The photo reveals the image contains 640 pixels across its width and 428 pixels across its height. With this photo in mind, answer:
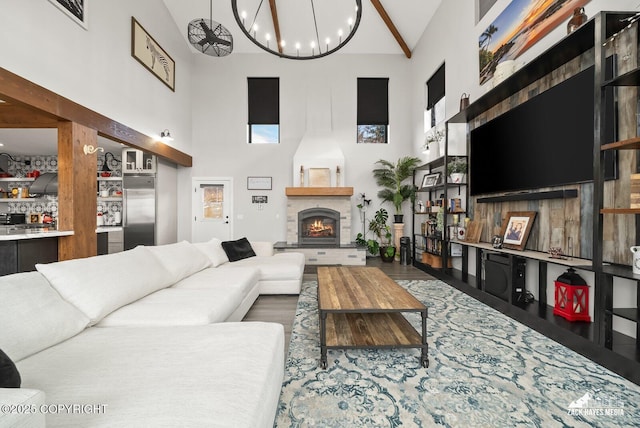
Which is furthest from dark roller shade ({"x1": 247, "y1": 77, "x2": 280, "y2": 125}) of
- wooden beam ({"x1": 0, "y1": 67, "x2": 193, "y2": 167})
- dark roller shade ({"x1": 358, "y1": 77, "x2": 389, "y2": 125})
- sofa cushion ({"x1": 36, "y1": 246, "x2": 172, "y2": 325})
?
sofa cushion ({"x1": 36, "y1": 246, "x2": 172, "y2": 325})

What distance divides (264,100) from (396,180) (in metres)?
3.82

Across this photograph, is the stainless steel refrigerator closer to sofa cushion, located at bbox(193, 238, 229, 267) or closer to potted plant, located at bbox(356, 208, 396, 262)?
sofa cushion, located at bbox(193, 238, 229, 267)

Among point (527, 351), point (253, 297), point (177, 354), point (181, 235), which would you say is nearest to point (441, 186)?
point (527, 351)

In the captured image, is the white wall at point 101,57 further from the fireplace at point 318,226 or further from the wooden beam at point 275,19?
the fireplace at point 318,226

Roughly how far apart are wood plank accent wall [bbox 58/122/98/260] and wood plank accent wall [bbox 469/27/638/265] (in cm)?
542

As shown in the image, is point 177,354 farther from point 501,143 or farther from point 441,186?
point 441,186

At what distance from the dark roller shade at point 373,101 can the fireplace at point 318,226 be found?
2.49 meters

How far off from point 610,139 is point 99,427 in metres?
3.57

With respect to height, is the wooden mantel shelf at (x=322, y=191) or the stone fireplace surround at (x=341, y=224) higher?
the wooden mantel shelf at (x=322, y=191)

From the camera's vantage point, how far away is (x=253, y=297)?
3.24m

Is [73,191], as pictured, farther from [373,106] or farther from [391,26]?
[391,26]

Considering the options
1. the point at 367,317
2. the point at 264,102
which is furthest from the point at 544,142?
the point at 264,102

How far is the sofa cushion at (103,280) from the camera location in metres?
1.66

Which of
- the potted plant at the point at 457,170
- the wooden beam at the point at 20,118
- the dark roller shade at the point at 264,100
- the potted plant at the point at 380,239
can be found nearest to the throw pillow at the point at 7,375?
the wooden beam at the point at 20,118
